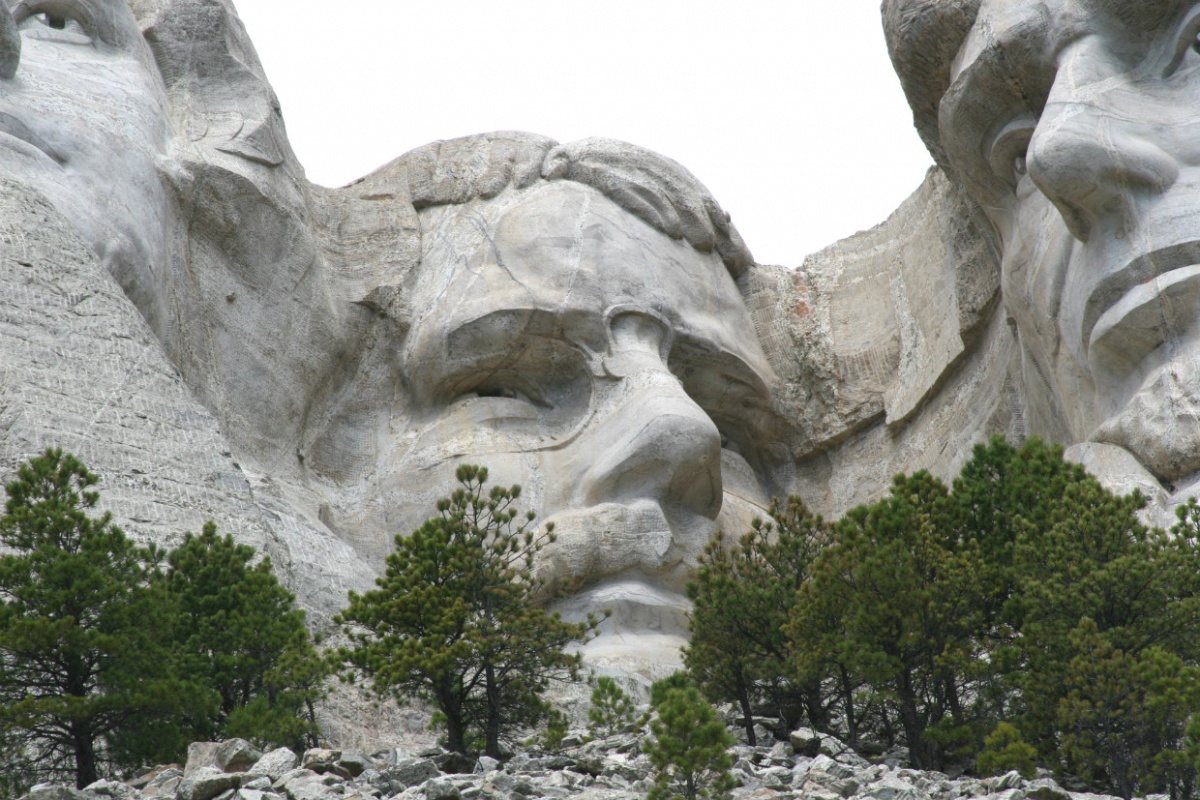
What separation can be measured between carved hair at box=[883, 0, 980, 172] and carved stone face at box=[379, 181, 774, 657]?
3.47m

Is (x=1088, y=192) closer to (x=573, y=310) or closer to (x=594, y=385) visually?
(x=594, y=385)

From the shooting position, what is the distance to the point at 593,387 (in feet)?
76.1

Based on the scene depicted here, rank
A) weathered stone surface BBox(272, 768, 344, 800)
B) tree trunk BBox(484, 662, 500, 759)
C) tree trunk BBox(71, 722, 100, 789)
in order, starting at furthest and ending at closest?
tree trunk BBox(484, 662, 500, 759)
tree trunk BBox(71, 722, 100, 789)
weathered stone surface BBox(272, 768, 344, 800)

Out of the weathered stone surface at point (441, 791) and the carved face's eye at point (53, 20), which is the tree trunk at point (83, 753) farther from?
the carved face's eye at point (53, 20)

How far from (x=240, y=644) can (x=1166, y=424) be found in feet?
24.8

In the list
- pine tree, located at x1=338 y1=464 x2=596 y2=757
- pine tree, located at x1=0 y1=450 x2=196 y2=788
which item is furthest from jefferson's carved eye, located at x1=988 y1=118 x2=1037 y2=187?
pine tree, located at x1=0 y1=450 x2=196 y2=788

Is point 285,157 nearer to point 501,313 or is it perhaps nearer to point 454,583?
point 501,313

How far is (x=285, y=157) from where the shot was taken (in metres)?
24.2

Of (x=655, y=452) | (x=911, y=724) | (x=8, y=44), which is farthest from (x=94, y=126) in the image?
(x=911, y=724)

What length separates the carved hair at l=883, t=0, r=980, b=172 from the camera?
21406 millimetres

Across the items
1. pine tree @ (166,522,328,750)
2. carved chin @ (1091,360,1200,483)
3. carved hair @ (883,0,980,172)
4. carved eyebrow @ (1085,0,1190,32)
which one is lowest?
pine tree @ (166,522,328,750)

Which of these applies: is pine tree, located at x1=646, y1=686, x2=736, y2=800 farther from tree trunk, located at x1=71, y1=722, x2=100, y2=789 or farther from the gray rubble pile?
tree trunk, located at x1=71, y1=722, x2=100, y2=789

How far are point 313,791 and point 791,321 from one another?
1473 centimetres

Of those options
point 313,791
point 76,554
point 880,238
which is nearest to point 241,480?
point 76,554
